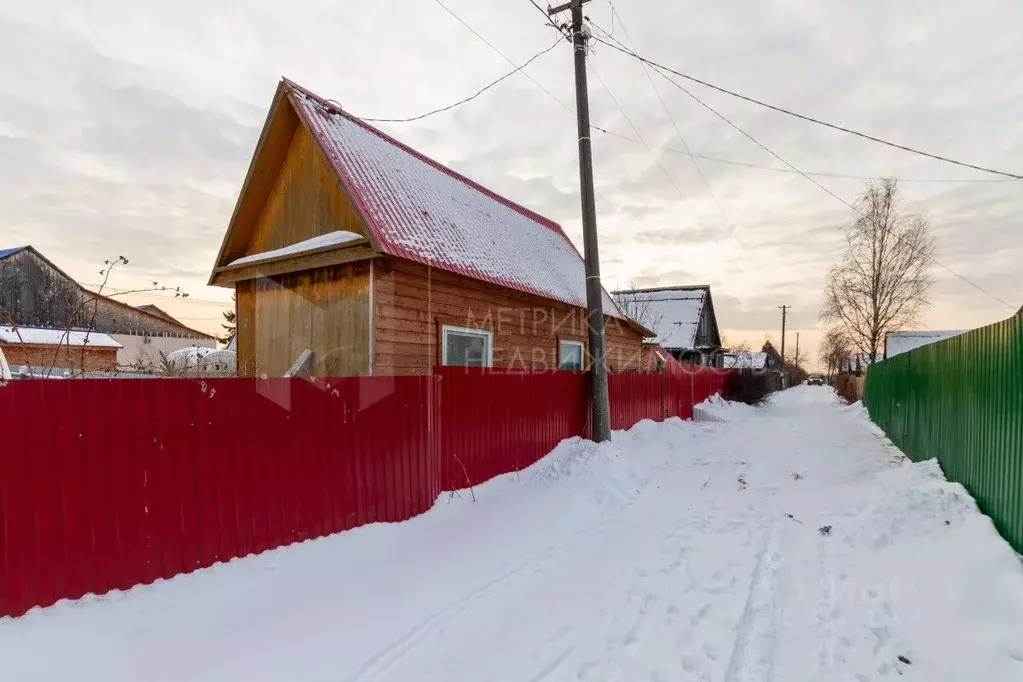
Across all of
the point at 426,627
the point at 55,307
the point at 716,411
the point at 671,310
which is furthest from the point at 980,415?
the point at 55,307

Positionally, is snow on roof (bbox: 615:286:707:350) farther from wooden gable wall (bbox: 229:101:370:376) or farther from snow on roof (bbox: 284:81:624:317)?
wooden gable wall (bbox: 229:101:370:376)

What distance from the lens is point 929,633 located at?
318 cm

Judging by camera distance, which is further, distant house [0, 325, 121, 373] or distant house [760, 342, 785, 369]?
distant house [760, 342, 785, 369]

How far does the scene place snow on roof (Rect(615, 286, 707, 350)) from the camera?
2994 centimetres

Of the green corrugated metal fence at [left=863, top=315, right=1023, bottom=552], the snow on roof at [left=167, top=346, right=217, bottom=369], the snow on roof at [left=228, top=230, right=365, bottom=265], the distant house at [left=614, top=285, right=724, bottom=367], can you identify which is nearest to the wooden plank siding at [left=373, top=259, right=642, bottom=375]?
the snow on roof at [left=228, top=230, right=365, bottom=265]

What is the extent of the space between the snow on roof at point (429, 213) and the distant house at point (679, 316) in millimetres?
18534

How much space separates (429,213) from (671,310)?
85.7 feet

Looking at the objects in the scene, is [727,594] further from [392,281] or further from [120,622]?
[392,281]

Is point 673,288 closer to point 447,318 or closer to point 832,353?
point 447,318

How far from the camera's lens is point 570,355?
12.1 metres

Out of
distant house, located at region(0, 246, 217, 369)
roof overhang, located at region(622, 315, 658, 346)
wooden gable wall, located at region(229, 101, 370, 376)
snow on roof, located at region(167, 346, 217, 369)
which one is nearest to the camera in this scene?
wooden gable wall, located at region(229, 101, 370, 376)

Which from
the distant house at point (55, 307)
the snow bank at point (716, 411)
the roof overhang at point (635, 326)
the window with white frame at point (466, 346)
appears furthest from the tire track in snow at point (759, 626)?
the distant house at point (55, 307)

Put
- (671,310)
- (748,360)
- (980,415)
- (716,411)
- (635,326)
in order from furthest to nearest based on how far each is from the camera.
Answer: (748,360) → (671,310) → (716,411) → (635,326) → (980,415)

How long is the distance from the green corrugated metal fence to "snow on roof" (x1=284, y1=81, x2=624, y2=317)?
256 inches
